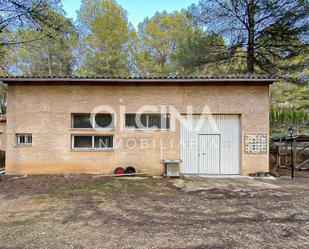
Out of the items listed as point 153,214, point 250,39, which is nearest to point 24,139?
point 153,214

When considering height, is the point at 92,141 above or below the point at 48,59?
below

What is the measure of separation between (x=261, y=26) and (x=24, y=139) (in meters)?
12.3

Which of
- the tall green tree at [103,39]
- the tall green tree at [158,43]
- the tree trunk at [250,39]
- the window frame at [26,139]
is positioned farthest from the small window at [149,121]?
the tall green tree at [158,43]

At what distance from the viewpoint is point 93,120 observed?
8.80 m

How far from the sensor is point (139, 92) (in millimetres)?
8781

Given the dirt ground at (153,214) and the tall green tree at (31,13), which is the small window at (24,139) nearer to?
the dirt ground at (153,214)

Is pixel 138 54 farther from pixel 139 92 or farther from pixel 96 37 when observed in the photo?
pixel 139 92

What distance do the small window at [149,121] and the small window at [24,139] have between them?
3.96 meters

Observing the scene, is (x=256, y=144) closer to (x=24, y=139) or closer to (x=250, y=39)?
(x=250, y=39)

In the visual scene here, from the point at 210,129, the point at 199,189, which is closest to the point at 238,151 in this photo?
the point at 210,129

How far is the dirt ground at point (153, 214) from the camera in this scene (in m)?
3.53

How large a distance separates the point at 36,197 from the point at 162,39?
16.7 meters

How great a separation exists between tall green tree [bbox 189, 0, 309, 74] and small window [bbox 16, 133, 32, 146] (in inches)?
404

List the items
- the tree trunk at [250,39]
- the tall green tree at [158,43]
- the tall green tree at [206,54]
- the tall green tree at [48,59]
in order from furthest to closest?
the tall green tree at [158,43] → the tall green tree at [48,59] → the tall green tree at [206,54] → the tree trunk at [250,39]
